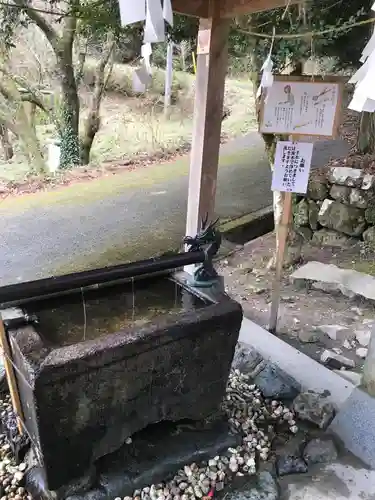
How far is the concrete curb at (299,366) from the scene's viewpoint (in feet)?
8.57

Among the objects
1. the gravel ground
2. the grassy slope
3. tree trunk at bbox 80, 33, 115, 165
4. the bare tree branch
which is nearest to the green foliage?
the gravel ground

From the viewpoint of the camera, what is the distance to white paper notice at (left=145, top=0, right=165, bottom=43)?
1349 mm

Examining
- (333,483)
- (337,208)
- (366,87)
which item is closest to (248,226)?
(337,208)

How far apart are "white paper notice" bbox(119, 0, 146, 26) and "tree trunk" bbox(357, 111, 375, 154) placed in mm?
5865

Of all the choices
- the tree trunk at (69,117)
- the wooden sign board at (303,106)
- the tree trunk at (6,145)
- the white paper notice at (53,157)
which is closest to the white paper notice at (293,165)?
the wooden sign board at (303,106)

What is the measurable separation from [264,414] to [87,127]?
28.1 feet

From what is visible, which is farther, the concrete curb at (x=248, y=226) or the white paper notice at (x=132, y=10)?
the concrete curb at (x=248, y=226)

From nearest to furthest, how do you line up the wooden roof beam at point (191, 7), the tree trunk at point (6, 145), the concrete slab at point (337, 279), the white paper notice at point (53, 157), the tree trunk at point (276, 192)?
the wooden roof beam at point (191, 7), the concrete slab at point (337, 279), the tree trunk at point (276, 192), the white paper notice at point (53, 157), the tree trunk at point (6, 145)

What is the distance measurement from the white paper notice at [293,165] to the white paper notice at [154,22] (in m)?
1.94

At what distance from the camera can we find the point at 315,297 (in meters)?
4.20

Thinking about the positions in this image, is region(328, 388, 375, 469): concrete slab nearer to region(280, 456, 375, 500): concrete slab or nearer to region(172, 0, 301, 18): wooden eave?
region(280, 456, 375, 500): concrete slab

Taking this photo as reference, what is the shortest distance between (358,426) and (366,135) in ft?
18.0

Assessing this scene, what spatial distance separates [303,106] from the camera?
302 centimetres

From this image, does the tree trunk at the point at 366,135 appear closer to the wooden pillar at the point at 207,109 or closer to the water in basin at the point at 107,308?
the wooden pillar at the point at 207,109
